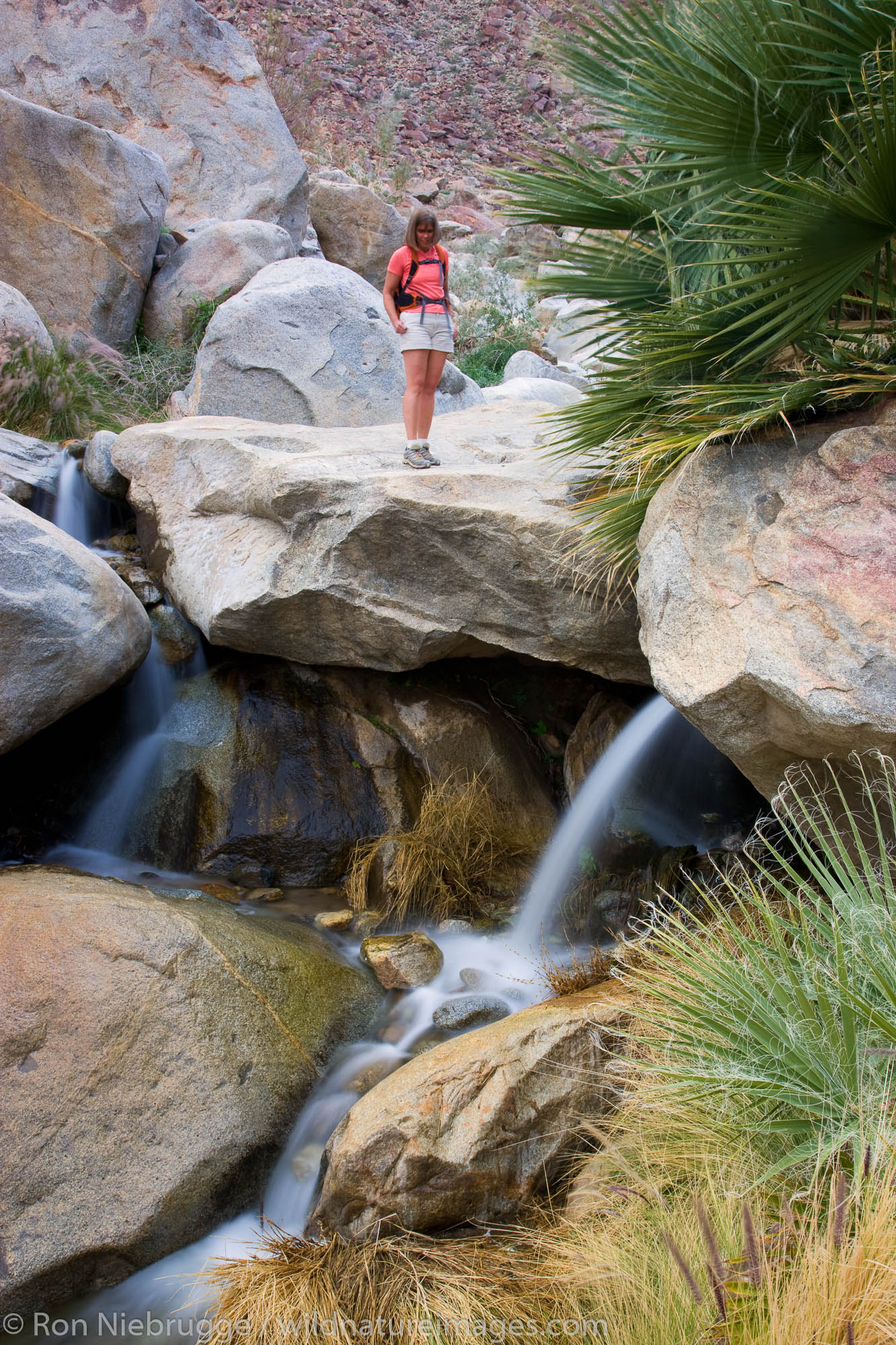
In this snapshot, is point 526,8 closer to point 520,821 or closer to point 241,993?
point 520,821

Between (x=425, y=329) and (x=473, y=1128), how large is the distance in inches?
169

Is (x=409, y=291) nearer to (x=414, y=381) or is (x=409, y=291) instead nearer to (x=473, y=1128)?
(x=414, y=381)

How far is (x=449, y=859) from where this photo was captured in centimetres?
489

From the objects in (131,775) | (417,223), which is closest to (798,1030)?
(131,775)

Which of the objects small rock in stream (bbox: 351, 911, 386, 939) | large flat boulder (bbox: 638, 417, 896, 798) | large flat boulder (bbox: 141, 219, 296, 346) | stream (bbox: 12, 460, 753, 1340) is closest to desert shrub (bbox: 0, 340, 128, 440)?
stream (bbox: 12, 460, 753, 1340)

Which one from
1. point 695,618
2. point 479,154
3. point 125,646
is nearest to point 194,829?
point 125,646

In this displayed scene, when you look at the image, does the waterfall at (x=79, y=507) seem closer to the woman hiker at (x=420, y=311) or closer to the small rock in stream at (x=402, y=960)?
the woman hiker at (x=420, y=311)

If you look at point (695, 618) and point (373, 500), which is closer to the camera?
point (695, 618)

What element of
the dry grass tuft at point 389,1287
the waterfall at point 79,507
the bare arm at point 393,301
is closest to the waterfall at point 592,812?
the dry grass tuft at point 389,1287

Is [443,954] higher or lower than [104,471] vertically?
lower

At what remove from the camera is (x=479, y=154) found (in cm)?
2203

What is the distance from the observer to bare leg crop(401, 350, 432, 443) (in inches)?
217

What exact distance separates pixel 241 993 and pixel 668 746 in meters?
2.46

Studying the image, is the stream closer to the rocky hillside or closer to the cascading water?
the cascading water
